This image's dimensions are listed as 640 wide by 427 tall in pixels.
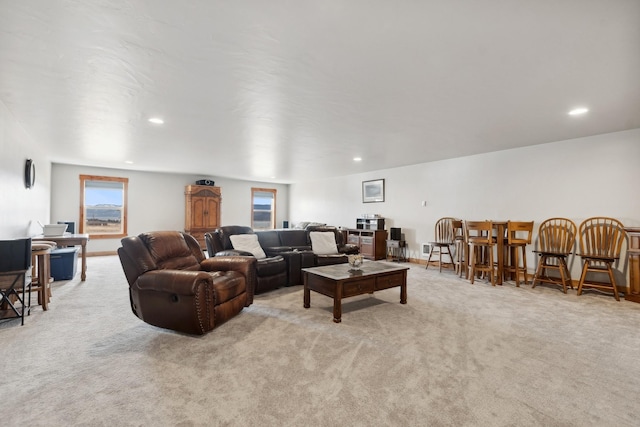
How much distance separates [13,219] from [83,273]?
4.42ft

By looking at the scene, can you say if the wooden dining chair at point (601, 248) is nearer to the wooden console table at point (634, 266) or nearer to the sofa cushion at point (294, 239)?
the wooden console table at point (634, 266)

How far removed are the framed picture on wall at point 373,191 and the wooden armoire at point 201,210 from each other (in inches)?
170

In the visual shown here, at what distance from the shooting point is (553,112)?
3531mm

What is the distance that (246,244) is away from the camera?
4605mm

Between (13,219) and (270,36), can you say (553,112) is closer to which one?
(270,36)

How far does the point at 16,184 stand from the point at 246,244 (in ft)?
10.2

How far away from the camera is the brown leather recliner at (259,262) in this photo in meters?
4.15

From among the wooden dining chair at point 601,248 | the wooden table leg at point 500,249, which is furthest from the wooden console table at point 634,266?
the wooden table leg at point 500,249

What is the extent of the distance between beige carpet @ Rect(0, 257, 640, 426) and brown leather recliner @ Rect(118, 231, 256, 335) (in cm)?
14

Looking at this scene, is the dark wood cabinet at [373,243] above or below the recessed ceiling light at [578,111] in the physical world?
below

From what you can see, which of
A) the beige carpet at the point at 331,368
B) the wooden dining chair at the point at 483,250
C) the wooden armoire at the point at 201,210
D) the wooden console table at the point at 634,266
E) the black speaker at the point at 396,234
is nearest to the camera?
the beige carpet at the point at 331,368

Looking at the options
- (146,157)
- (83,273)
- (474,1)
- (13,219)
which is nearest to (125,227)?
(146,157)

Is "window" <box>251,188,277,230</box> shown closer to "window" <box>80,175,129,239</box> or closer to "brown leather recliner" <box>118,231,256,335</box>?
"window" <box>80,175,129,239</box>

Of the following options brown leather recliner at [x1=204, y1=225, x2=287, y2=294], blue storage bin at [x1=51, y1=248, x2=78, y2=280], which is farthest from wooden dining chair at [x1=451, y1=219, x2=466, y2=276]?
blue storage bin at [x1=51, y1=248, x2=78, y2=280]
